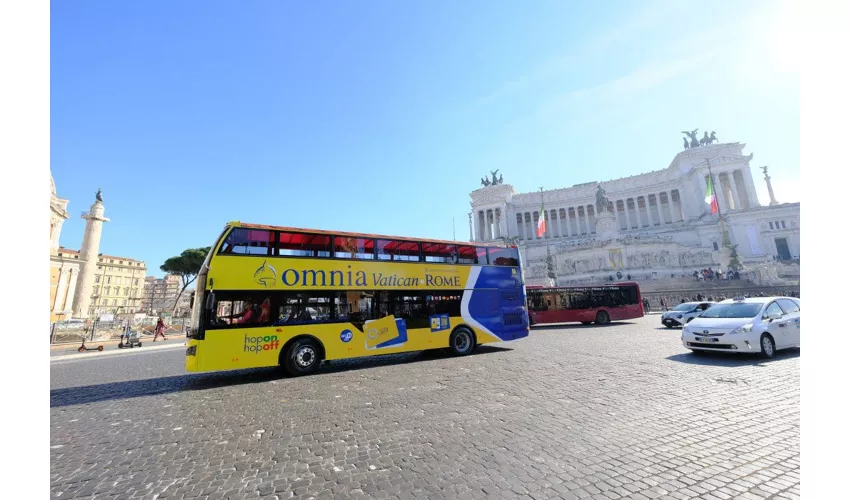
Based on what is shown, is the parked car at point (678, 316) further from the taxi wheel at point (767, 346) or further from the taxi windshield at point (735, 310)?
the taxi wheel at point (767, 346)

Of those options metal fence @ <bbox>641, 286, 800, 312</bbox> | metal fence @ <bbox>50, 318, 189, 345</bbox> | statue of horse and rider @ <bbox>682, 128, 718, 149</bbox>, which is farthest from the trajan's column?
statue of horse and rider @ <bbox>682, 128, 718, 149</bbox>

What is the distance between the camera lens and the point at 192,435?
483cm

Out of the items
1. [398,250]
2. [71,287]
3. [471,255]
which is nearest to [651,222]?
[471,255]

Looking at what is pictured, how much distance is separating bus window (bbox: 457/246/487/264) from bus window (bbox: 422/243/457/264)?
269 millimetres

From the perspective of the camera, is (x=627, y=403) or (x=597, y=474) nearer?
(x=597, y=474)

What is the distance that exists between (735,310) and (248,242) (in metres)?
13.6

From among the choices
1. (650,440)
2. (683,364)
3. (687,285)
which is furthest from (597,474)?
(687,285)

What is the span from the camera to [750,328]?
8570 mm

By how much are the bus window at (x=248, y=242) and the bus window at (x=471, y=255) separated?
620cm

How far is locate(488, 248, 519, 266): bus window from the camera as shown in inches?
508

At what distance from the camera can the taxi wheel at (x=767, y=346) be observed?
858 centimetres

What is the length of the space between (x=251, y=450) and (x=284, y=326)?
488 cm

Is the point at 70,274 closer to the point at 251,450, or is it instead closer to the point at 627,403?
the point at 251,450

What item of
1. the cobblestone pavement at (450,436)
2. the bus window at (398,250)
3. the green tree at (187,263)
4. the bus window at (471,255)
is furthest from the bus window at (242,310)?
the green tree at (187,263)
